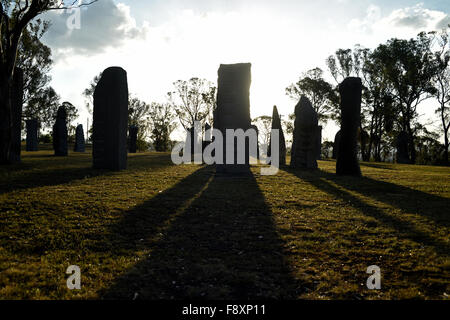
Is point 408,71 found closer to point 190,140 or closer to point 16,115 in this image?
point 190,140

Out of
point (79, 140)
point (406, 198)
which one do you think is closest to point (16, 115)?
point (79, 140)

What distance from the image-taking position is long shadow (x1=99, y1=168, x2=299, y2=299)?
3.48 meters

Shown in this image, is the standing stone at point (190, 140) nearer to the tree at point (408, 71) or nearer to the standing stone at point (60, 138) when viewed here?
the standing stone at point (60, 138)

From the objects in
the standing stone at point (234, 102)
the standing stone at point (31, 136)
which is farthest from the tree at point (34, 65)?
the standing stone at point (234, 102)

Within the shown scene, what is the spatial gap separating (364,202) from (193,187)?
5.64 m

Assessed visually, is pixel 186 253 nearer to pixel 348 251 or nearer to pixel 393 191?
pixel 348 251

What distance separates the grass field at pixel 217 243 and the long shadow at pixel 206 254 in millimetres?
20

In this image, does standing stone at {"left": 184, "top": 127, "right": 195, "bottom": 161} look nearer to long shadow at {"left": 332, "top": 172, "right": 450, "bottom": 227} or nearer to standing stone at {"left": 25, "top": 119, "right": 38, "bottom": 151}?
standing stone at {"left": 25, "top": 119, "right": 38, "bottom": 151}

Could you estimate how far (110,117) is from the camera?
12.9 m

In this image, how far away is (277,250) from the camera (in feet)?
15.6

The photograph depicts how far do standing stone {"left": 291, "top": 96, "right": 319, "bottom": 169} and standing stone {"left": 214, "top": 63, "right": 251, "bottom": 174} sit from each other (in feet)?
17.1

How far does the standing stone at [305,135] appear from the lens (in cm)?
1688

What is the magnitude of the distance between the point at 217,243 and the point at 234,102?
918cm
